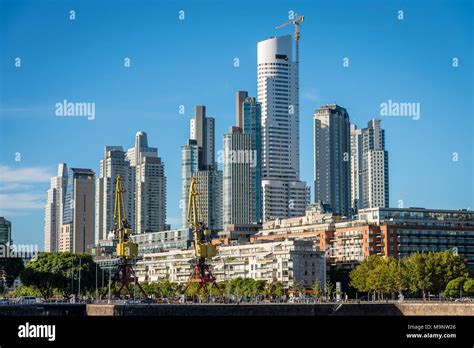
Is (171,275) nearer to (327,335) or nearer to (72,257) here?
(72,257)

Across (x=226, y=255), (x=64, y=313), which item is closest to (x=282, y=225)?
(x=226, y=255)

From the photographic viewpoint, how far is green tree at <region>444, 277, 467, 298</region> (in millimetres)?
132750

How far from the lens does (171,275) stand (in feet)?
607

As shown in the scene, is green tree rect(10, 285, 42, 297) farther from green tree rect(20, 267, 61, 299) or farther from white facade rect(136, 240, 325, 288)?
white facade rect(136, 240, 325, 288)

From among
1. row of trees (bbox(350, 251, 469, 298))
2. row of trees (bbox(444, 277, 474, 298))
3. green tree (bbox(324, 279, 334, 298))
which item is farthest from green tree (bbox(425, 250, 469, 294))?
green tree (bbox(324, 279, 334, 298))

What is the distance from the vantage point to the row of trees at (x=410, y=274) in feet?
447

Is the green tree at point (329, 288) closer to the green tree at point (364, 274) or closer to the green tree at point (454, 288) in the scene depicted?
the green tree at point (364, 274)

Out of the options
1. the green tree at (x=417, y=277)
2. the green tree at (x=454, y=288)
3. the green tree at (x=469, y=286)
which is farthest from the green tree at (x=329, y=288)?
the green tree at (x=469, y=286)

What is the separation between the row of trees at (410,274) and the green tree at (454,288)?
10.2 feet

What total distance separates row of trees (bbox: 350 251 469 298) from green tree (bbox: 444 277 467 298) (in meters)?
3.10

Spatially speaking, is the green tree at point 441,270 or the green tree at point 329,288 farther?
the green tree at point 329,288

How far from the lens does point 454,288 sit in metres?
133

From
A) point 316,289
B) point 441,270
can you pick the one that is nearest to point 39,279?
point 316,289

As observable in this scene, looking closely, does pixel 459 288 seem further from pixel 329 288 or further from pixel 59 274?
pixel 59 274
